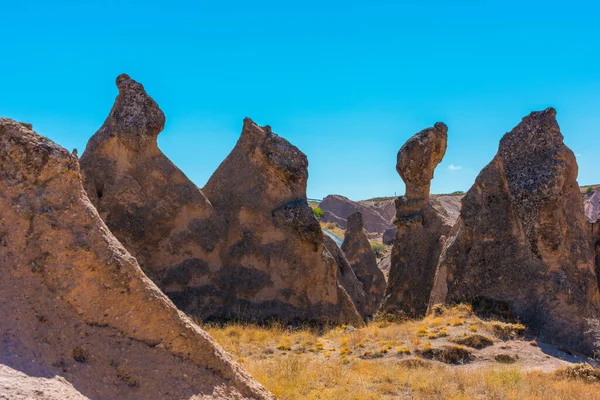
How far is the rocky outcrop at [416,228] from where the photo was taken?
15.6 metres

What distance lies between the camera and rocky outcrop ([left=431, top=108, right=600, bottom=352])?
1048 cm

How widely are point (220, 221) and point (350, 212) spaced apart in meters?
46.7

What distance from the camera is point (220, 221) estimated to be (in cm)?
1301

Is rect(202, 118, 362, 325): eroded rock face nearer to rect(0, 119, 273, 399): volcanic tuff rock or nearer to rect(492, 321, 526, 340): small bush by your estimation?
rect(492, 321, 526, 340): small bush

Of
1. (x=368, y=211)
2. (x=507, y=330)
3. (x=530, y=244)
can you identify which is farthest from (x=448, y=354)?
(x=368, y=211)

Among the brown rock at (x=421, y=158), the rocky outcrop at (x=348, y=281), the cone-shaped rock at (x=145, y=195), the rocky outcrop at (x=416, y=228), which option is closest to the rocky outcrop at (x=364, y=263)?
the rocky outcrop at (x=348, y=281)

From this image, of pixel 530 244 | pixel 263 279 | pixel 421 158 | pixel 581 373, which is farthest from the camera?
pixel 421 158

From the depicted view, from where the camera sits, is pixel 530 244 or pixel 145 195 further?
pixel 145 195

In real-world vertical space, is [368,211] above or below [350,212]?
above

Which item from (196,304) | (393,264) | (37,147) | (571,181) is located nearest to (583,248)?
(571,181)

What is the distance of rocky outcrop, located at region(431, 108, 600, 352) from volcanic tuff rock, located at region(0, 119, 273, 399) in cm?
748

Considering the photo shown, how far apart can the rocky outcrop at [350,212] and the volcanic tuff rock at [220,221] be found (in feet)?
140

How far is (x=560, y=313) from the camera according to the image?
10.4m

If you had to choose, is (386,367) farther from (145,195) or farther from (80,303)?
(145,195)
